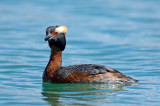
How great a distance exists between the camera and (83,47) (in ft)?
74.2

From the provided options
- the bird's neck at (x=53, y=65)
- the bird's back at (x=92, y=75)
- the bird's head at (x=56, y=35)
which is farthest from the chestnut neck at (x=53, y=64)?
the bird's back at (x=92, y=75)

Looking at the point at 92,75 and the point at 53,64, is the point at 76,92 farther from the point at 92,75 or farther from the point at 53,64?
the point at 53,64

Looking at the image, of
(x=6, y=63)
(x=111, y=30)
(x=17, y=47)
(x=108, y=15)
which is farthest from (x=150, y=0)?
(x=6, y=63)

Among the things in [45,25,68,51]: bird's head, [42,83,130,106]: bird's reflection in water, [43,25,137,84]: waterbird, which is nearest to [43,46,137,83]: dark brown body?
[43,25,137,84]: waterbird

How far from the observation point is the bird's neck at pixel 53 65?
1544cm

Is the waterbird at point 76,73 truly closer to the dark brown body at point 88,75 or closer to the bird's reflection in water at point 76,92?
the dark brown body at point 88,75

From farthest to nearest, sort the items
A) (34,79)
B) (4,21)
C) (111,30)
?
(4,21) → (111,30) → (34,79)

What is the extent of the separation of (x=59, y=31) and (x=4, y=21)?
45.6 ft

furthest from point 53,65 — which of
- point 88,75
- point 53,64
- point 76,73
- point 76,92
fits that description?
point 76,92

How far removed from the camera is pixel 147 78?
16359mm

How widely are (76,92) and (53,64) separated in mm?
1689

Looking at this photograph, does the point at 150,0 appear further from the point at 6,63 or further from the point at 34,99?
the point at 34,99

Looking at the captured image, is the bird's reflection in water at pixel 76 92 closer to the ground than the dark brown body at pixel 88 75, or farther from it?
closer to the ground

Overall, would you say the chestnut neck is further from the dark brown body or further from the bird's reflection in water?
the bird's reflection in water
